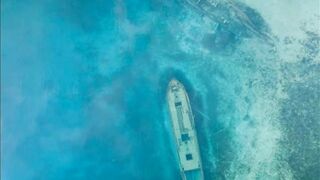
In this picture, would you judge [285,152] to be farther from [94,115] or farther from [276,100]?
[94,115]

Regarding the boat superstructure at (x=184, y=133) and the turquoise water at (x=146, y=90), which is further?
the turquoise water at (x=146, y=90)

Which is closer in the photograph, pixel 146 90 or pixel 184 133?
pixel 184 133

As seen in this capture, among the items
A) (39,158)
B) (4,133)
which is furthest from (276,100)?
(4,133)

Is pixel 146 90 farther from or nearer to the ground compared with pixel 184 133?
farther from the ground
